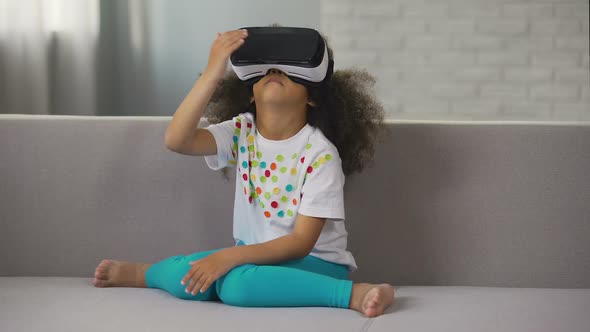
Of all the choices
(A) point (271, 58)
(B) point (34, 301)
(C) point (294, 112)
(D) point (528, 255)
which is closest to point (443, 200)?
(D) point (528, 255)

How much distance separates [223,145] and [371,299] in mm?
479

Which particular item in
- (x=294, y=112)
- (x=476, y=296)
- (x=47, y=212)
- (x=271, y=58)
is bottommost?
(x=476, y=296)

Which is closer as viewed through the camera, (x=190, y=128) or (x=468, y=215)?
(x=190, y=128)

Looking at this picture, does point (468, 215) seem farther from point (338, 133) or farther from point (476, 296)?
point (338, 133)

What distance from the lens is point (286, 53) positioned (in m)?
1.63

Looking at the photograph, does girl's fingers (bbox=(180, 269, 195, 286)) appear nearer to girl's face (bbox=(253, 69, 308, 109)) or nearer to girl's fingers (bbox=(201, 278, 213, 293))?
girl's fingers (bbox=(201, 278, 213, 293))

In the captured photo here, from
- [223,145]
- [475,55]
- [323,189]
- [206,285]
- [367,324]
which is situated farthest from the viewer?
[475,55]

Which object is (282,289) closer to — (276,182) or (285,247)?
(285,247)

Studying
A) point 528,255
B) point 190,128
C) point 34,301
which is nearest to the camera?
point 34,301

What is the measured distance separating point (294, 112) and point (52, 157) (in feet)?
1.88

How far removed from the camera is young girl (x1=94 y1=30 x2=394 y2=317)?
1.49 m

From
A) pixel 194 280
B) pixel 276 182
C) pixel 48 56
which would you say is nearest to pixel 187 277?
pixel 194 280

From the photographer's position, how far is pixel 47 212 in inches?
72.8

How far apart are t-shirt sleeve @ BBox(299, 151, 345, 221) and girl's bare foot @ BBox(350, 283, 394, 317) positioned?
0.54ft
